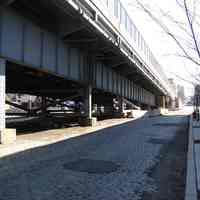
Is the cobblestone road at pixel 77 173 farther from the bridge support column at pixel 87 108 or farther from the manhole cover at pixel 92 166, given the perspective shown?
the bridge support column at pixel 87 108

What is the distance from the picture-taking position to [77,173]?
8.02 metres

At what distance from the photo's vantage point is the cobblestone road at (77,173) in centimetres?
622

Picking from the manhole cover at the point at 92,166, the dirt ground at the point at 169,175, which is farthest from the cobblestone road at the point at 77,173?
the dirt ground at the point at 169,175

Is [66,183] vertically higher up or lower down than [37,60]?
lower down

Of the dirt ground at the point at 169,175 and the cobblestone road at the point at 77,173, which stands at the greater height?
the cobblestone road at the point at 77,173

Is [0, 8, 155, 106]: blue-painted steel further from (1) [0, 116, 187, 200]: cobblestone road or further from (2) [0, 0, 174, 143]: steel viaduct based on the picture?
(1) [0, 116, 187, 200]: cobblestone road

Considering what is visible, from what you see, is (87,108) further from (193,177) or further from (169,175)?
(193,177)

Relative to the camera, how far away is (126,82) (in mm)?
39031

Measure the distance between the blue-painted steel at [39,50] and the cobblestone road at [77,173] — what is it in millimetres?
4773

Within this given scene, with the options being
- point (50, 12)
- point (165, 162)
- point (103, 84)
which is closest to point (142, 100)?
point (103, 84)

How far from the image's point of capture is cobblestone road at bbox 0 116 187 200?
6.22 metres

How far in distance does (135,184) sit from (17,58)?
921cm

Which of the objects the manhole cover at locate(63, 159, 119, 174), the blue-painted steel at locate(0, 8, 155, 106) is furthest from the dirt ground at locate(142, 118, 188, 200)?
the blue-painted steel at locate(0, 8, 155, 106)

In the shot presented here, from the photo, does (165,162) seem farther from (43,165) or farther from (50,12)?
(50,12)
